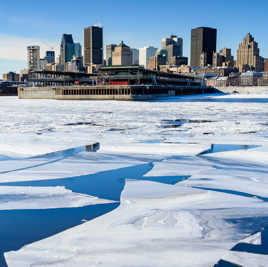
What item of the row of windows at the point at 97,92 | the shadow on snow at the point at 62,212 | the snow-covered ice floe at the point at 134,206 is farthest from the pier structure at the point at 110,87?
the shadow on snow at the point at 62,212

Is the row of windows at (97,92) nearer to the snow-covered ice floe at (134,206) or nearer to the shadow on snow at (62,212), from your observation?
the snow-covered ice floe at (134,206)

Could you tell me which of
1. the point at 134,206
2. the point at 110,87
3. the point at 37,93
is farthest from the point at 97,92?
the point at 134,206

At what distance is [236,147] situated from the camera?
12.0 metres

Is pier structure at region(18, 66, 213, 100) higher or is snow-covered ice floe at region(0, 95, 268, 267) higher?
pier structure at region(18, 66, 213, 100)

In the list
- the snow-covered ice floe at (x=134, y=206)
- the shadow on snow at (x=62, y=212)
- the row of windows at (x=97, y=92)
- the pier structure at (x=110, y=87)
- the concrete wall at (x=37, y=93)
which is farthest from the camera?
the concrete wall at (x=37, y=93)

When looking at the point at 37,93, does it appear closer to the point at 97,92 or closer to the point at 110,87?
the point at 97,92

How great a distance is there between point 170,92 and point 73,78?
3127 centimetres

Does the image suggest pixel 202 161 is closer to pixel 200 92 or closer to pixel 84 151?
pixel 84 151

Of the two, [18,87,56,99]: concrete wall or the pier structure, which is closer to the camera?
the pier structure

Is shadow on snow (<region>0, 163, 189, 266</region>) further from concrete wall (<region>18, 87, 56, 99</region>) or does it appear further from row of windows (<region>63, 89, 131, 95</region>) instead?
concrete wall (<region>18, 87, 56, 99</region>)

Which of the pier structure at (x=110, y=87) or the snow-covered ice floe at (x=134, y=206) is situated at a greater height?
the pier structure at (x=110, y=87)

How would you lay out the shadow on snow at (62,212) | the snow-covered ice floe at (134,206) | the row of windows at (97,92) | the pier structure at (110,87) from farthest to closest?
the row of windows at (97,92) < the pier structure at (110,87) < the shadow on snow at (62,212) < the snow-covered ice floe at (134,206)

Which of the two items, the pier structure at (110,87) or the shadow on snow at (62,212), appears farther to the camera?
the pier structure at (110,87)

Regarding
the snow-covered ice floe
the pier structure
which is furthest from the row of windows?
the snow-covered ice floe
